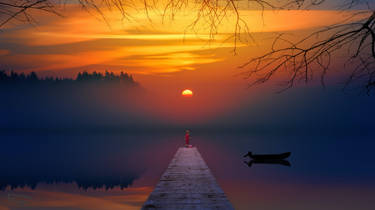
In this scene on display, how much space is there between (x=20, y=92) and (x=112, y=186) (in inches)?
7457

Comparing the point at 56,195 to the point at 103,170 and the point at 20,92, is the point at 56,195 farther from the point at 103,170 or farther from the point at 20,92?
the point at 20,92

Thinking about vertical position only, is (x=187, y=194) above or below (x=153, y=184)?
above

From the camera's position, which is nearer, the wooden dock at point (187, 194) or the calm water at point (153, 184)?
the wooden dock at point (187, 194)

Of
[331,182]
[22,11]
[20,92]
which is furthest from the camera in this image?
[20,92]

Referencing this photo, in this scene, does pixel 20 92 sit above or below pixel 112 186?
above

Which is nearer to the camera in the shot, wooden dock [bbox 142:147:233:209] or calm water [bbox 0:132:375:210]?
wooden dock [bbox 142:147:233:209]

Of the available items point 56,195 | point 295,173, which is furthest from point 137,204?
point 295,173

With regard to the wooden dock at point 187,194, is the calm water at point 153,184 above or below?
below

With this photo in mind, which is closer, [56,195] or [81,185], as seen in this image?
[56,195]

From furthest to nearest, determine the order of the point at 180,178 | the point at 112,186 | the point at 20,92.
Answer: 1. the point at 20,92
2. the point at 112,186
3. the point at 180,178

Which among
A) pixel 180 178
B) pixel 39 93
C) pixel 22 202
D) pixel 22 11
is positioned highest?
pixel 39 93

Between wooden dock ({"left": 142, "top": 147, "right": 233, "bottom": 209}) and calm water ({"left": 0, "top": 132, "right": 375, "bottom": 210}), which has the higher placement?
wooden dock ({"left": 142, "top": 147, "right": 233, "bottom": 209})

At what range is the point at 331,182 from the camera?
2580cm

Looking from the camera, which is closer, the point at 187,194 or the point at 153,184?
the point at 187,194
